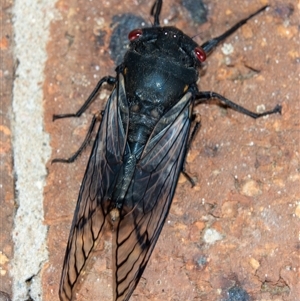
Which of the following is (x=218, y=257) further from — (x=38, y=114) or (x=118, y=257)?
(x=38, y=114)

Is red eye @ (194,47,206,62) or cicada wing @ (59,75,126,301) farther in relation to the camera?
red eye @ (194,47,206,62)

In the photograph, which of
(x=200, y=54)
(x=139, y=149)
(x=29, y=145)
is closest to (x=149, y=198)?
(x=139, y=149)

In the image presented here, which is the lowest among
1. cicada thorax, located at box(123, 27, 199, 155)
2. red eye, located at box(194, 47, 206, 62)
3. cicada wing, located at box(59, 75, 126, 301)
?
cicada wing, located at box(59, 75, 126, 301)

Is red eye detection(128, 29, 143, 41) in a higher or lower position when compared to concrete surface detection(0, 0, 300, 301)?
higher

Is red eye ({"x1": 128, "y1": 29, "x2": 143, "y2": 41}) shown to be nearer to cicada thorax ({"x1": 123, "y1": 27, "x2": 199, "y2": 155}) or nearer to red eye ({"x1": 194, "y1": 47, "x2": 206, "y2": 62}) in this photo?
cicada thorax ({"x1": 123, "y1": 27, "x2": 199, "y2": 155})

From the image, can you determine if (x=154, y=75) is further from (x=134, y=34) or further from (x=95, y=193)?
(x=95, y=193)

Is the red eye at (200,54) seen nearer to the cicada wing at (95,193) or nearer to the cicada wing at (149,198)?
the cicada wing at (149,198)

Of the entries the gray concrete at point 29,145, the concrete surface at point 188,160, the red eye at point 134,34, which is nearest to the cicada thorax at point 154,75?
the red eye at point 134,34

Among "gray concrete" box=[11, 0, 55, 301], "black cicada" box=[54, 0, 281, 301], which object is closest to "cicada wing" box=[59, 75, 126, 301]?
"black cicada" box=[54, 0, 281, 301]
